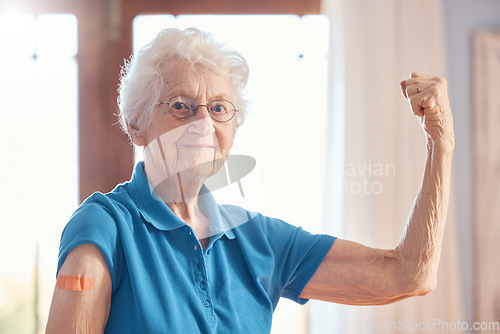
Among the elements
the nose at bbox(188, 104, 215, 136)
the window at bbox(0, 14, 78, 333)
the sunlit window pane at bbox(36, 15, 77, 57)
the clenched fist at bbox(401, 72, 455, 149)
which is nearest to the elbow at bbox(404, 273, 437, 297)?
the clenched fist at bbox(401, 72, 455, 149)

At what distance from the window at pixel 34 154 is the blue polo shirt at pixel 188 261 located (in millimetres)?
1239

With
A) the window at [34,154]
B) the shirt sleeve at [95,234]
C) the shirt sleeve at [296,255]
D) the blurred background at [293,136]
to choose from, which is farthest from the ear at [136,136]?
the window at [34,154]

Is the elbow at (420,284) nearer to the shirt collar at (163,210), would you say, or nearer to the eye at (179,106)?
the shirt collar at (163,210)

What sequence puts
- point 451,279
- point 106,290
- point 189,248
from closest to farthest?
point 106,290
point 189,248
point 451,279

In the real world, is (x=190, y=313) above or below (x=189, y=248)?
below

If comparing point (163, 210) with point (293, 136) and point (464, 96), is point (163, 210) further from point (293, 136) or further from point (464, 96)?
point (464, 96)

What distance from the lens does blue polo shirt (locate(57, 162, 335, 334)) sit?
85 cm

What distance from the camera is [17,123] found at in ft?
6.93

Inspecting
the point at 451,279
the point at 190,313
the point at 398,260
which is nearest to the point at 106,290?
the point at 190,313

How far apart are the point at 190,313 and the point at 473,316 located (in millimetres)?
1708

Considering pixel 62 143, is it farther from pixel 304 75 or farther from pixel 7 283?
pixel 304 75

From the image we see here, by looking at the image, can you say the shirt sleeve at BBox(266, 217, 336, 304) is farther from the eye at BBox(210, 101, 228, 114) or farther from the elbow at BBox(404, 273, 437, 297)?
the eye at BBox(210, 101, 228, 114)

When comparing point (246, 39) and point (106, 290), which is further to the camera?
point (246, 39)

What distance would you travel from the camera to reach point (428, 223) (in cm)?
104
